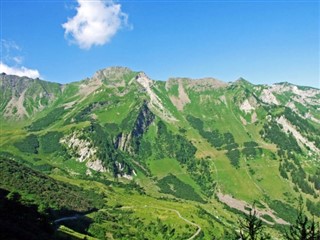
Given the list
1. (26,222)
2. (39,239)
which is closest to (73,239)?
(26,222)

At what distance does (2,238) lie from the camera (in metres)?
94.4

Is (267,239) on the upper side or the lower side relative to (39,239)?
upper

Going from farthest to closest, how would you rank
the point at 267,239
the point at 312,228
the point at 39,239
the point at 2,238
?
the point at 39,239 → the point at 2,238 → the point at 267,239 → the point at 312,228

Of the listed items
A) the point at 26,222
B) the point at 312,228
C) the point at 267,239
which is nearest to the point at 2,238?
the point at 26,222

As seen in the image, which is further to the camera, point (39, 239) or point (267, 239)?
point (39, 239)

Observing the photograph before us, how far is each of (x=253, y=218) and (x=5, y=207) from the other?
119m

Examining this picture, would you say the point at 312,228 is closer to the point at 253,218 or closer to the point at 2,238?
the point at 253,218

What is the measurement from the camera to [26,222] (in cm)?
13225

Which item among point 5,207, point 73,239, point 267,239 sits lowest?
point 73,239

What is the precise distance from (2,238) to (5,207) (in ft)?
147

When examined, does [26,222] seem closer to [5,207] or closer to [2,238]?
[5,207]

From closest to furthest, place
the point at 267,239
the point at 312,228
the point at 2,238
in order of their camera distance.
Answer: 1. the point at 312,228
2. the point at 267,239
3. the point at 2,238

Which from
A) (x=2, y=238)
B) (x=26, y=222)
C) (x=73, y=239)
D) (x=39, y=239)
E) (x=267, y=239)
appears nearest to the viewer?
(x=267, y=239)

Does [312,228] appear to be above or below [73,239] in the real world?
above
